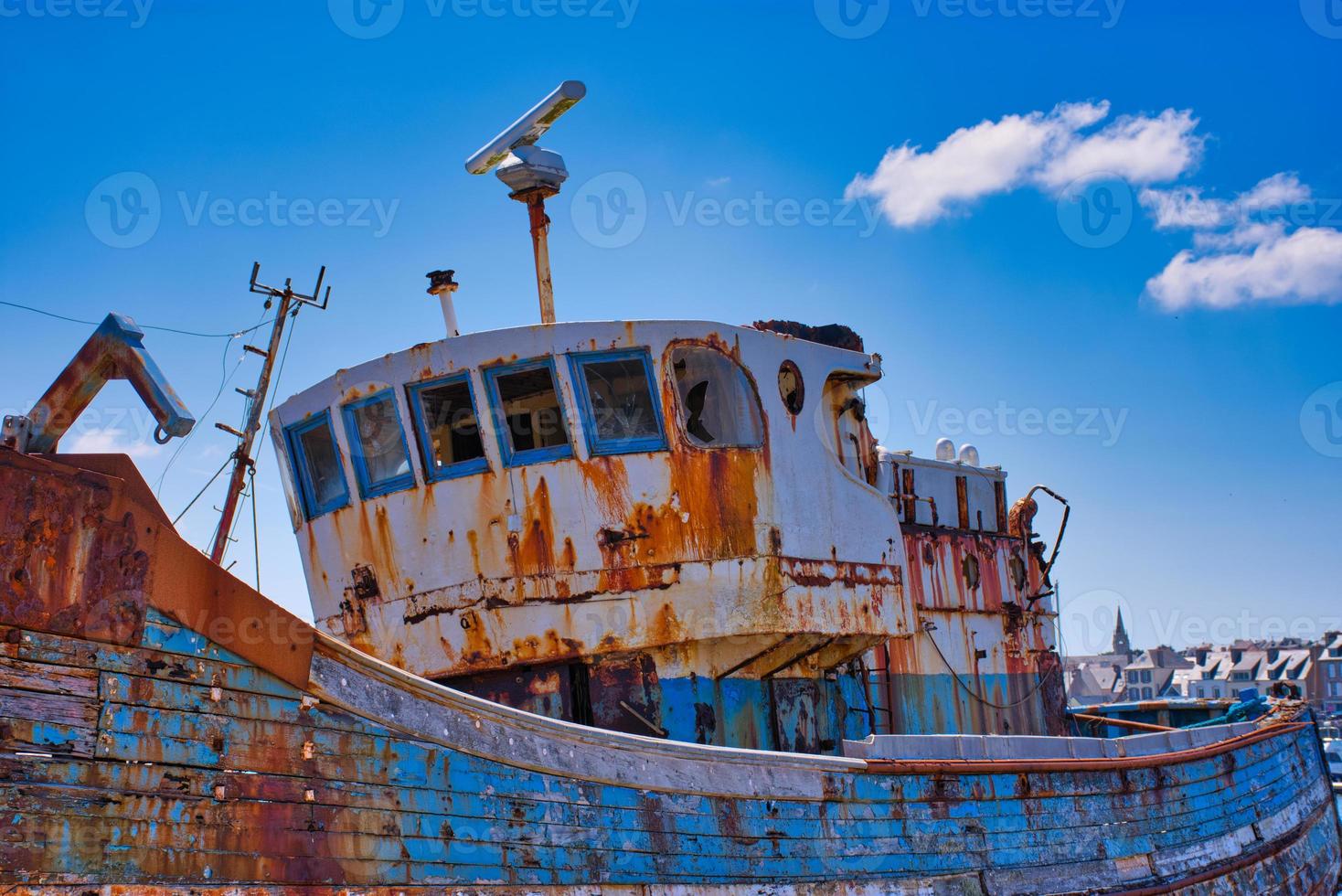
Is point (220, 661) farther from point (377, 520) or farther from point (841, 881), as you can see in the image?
point (841, 881)

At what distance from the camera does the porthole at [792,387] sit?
10305mm

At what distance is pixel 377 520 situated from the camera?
989 cm

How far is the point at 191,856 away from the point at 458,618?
3.86m

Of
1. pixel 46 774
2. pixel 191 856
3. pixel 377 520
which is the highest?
pixel 377 520

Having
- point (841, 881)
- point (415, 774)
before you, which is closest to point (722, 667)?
point (841, 881)

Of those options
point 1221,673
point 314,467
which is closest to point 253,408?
point 314,467

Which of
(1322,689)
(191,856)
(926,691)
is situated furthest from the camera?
(1322,689)

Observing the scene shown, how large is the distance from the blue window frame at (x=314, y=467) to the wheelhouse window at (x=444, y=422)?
3.59 feet

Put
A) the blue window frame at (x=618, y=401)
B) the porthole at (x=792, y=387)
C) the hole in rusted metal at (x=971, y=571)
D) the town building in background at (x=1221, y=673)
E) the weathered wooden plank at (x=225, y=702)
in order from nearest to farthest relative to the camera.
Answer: the weathered wooden plank at (x=225, y=702), the blue window frame at (x=618, y=401), the porthole at (x=792, y=387), the hole in rusted metal at (x=971, y=571), the town building in background at (x=1221, y=673)

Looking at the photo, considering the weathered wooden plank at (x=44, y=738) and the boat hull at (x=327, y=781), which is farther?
the boat hull at (x=327, y=781)

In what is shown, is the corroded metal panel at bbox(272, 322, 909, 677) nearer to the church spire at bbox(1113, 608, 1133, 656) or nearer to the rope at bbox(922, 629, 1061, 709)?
the rope at bbox(922, 629, 1061, 709)

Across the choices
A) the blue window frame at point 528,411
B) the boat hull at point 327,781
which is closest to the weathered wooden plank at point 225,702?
the boat hull at point 327,781

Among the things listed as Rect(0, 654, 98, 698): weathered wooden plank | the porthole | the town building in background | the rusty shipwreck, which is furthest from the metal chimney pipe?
the town building in background

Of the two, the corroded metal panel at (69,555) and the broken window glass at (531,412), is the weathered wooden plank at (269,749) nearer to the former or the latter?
the corroded metal panel at (69,555)
